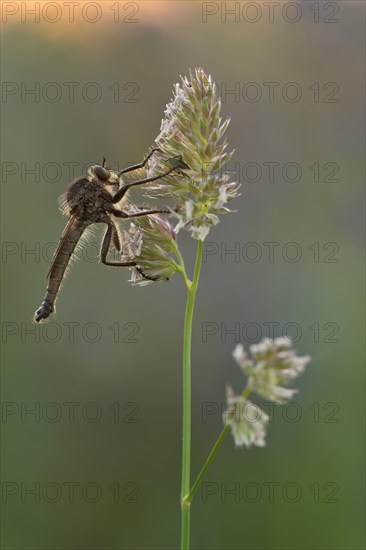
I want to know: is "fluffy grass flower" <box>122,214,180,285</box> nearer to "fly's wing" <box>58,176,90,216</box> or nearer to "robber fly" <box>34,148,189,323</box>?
"robber fly" <box>34,148,189,323</box>

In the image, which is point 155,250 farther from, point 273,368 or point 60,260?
point 60,260

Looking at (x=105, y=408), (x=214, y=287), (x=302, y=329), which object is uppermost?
(x=214, y=287)

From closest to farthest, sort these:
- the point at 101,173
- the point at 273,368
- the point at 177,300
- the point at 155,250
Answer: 1. the point at 273,368
2. the point at 155,250
3. the point at 101,173
4. the point at 177,300

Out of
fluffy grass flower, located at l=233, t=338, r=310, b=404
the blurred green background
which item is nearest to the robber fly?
fluffy grass flower, located at l=233, t=338, r=310, b=404

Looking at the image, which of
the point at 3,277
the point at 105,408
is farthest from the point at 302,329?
the point at 3,277

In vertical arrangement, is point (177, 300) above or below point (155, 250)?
above

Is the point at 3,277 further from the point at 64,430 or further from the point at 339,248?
the point at 339,248

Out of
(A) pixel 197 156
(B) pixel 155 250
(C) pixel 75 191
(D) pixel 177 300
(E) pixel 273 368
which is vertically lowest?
(E) pixel 273 368

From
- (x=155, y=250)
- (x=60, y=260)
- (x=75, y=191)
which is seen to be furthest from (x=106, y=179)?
(x=155, y=250)
